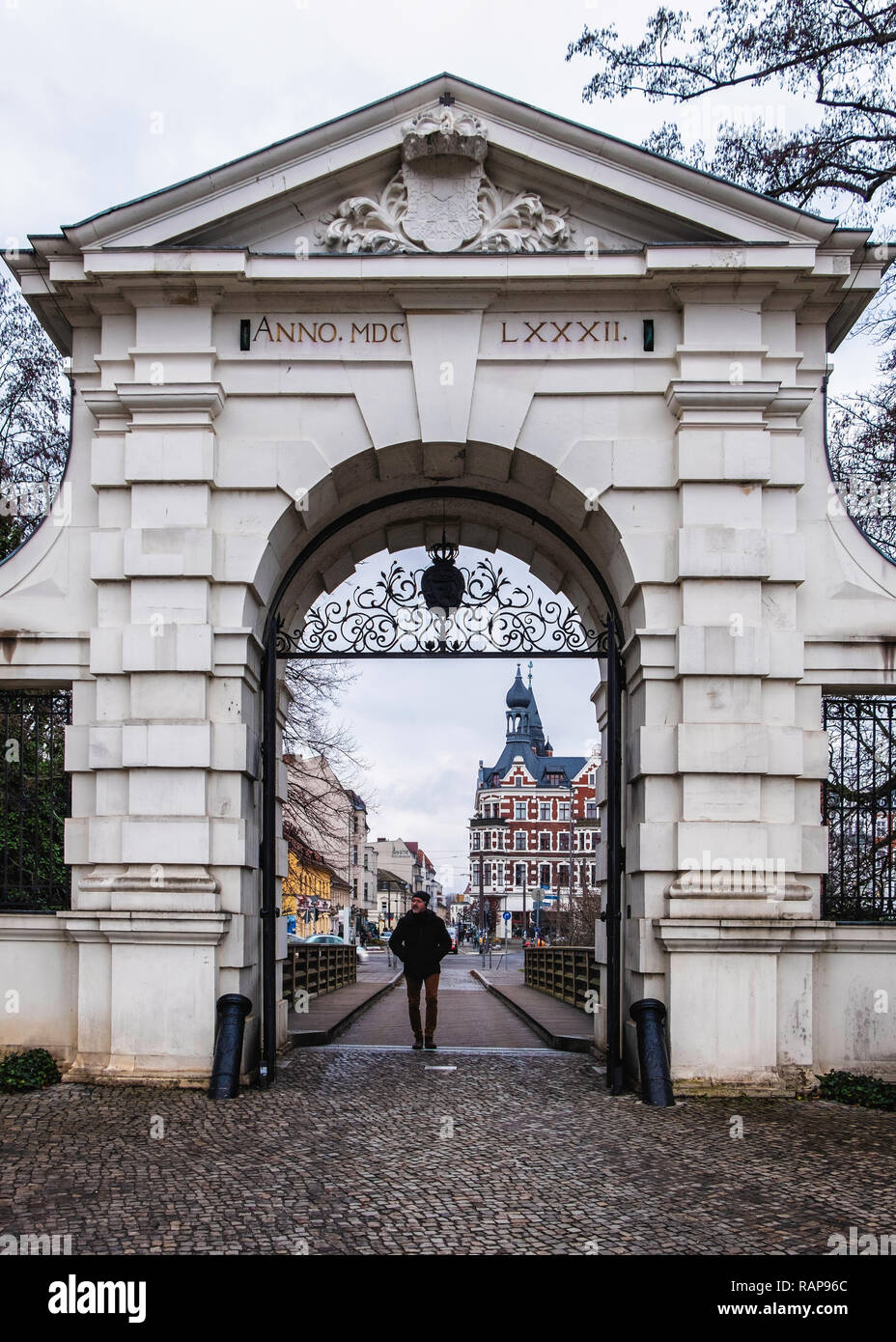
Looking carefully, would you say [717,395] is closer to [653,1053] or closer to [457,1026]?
[653,1053]

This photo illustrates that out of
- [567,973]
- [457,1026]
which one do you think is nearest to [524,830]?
[567,973]

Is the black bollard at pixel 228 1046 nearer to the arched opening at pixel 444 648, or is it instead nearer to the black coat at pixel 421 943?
the arched opening at pixel 444 648

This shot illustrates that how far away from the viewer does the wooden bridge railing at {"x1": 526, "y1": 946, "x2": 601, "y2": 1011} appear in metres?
18.5

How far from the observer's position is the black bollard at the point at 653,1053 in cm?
990

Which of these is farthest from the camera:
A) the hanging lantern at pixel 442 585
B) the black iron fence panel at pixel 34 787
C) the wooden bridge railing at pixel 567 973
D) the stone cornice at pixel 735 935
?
the wooden bridge railing at pixel 567 973

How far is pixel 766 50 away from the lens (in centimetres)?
1500

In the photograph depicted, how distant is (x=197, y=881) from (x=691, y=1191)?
4827mm

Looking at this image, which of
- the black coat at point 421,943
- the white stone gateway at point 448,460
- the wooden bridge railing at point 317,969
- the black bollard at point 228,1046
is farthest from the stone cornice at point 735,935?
the wooden bridge railing at point 317,969

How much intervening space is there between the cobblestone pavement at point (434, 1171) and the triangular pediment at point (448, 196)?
7.00m

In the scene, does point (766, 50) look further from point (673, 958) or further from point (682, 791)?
point (673, 958)

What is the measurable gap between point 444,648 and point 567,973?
10.2 metres

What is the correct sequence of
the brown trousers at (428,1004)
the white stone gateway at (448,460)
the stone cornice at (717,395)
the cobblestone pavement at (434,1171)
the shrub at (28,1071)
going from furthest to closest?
the brown trousers at (428,1004)
the stone cornice at (717,395)
the white stone gateway at (448,460)
the shrub at (28,1071)
the cobblestone pavement at (434,1171)

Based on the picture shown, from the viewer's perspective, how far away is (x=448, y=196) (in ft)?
37.1

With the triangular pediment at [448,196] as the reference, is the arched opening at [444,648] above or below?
below
